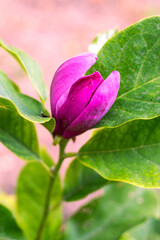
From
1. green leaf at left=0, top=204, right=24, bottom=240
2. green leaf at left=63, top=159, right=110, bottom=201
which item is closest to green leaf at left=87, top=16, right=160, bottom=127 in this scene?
green leaf at left=63, top=159, right=110, bottom=201

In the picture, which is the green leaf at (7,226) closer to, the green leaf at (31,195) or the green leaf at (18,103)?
the green leaf at (31,195)

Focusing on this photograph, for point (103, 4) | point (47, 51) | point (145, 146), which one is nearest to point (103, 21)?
point (103, 4)

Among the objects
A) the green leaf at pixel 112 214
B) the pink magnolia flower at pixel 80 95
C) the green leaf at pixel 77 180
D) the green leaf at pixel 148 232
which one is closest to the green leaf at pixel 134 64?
the pink magnolia flower at pixel 80 95

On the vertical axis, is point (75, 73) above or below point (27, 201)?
above

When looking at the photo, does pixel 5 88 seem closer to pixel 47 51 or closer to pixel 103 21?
pixel 47 51

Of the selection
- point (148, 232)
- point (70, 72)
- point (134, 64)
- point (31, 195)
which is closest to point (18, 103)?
point (70, 72)
